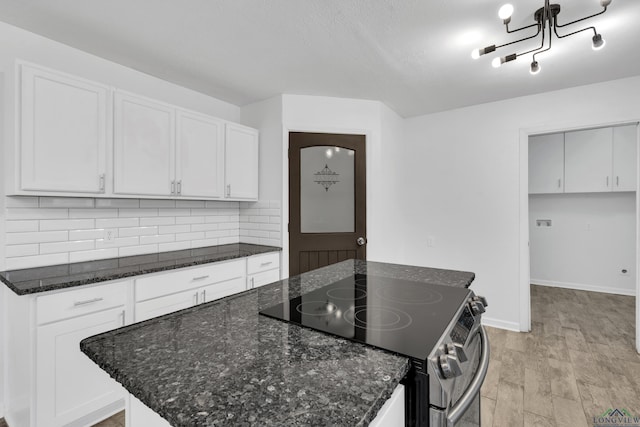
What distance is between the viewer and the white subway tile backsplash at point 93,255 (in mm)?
2105

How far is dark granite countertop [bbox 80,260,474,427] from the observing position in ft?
1.81

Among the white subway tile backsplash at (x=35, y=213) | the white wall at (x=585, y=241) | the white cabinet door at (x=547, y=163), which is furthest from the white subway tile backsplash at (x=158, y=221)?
the white wall at (x=585, y=241)

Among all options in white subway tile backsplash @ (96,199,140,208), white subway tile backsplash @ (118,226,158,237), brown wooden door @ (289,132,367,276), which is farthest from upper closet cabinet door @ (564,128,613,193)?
white subway tile backsplash @ (96,199,140,208)

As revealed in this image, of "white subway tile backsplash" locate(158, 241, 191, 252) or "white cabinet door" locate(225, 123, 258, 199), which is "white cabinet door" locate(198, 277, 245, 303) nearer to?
"white subway tile backsplash" locate(158, 241, 191, 252)

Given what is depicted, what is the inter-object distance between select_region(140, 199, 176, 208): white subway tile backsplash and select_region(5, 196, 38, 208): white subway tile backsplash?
0.67 metres

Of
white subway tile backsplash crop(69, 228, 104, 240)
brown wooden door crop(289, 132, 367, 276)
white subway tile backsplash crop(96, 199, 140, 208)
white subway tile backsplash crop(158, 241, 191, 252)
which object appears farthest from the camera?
brown wooden door crop(289, 132, 367, 276)

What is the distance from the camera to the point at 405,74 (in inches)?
104

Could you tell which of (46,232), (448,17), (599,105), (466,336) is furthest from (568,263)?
(46,232)

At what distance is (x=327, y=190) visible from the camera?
320 cm

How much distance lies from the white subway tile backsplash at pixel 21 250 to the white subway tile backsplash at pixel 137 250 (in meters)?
0.50

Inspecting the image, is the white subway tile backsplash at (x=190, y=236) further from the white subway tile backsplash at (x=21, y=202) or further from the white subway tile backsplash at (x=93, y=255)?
the white subway tile backsplash at (x=21, y=202)

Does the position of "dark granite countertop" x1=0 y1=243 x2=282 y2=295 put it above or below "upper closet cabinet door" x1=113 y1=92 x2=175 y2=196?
below

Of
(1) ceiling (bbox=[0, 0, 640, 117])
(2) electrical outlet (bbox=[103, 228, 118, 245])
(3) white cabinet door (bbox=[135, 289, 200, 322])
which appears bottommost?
(3) white cabinet door (bbox=[135, 289, 200, 322])

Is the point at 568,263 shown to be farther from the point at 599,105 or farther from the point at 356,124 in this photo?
the point at 356,124
